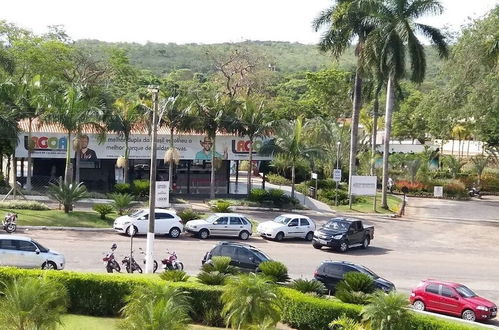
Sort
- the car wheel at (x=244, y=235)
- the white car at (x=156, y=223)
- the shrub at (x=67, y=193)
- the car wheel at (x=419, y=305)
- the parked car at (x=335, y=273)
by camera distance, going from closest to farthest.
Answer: the car wheel at (x=419, y=305) → the parked car at (x=335, y=273) → the white car at (x=156, y=223) → the car wheel at (x=244, y=235) → the shrub at (x=67, y=193)

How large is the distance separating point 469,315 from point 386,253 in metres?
11.2

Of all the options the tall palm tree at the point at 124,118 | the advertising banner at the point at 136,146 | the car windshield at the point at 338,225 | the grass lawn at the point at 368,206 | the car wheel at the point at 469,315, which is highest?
the tall palm tree at the point at 124,118

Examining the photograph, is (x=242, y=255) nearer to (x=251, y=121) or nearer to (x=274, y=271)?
(x=274, y=271)

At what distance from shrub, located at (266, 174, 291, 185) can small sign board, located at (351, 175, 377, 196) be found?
14863 millimetres

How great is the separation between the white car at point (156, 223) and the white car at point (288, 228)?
14.2 ft

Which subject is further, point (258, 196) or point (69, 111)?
point (258, 196)

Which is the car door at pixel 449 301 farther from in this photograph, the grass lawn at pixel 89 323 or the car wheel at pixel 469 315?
the grass lawn at pixel 89 323

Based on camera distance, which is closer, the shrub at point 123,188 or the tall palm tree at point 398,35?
the shrub at point 123,188

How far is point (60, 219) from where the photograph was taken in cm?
3519

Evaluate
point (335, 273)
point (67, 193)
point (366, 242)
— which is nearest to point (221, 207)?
point (67, 193)

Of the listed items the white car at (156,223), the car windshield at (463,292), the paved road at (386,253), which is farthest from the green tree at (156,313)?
the white car at (156,223)

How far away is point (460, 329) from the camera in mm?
17516

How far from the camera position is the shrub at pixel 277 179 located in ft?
199

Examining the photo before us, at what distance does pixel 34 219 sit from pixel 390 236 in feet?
62.1
